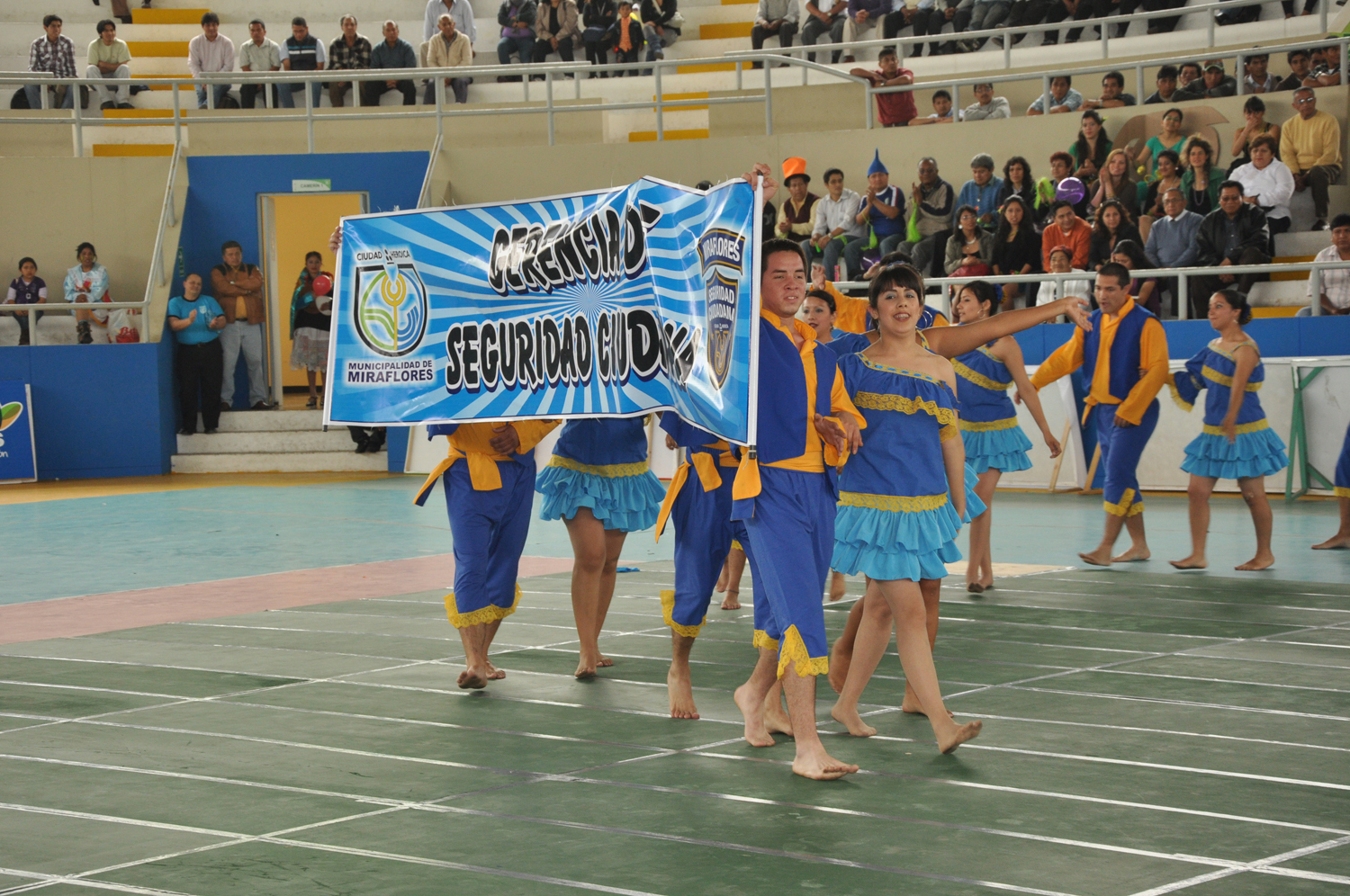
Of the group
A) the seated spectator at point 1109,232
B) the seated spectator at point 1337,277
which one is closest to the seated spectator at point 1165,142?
the seated spectator at point 1109,232

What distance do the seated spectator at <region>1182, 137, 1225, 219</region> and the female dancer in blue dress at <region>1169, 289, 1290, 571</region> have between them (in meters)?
5.72

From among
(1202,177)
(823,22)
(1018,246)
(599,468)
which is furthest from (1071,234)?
(599,468)

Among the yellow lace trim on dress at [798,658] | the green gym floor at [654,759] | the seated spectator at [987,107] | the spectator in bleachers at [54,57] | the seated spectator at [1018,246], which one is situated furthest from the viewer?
the spectator in bleachers at [54,57]

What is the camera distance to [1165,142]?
16.9m

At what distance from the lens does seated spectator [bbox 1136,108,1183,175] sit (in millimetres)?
16719

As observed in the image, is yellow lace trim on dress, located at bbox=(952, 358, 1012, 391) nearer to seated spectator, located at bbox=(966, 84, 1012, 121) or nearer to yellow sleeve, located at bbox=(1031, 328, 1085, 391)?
yellow sleeve, located at bbox=(1031, 328, 1085, 391)

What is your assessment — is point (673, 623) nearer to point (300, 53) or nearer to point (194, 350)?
point (194, 350)

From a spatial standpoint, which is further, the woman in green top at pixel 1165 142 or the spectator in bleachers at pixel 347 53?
the spectator in bleachers at pixel 347 53

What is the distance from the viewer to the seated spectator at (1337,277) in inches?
565

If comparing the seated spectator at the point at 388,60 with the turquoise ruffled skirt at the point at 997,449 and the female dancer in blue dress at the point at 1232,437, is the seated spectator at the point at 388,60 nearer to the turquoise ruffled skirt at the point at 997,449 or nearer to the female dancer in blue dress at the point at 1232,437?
the female dancer in blue dress at the point at 1232,437

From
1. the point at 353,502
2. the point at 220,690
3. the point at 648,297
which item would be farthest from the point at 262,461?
the point at 648,297

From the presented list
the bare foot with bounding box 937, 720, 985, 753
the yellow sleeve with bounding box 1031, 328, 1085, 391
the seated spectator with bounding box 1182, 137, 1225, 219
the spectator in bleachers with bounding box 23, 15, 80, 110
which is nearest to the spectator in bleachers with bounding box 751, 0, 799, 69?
the seated spectator with bounding box 1182, 137, 1225, 219

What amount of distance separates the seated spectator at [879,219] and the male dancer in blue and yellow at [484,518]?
11.5 metres

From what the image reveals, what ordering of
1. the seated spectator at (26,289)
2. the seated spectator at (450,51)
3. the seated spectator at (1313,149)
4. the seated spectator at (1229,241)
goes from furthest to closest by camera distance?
the seated spectator at (450,51)
the seated spectator at (26,289)
the seated spectator at (1313,149)
the seated spectator at (1229,241)
